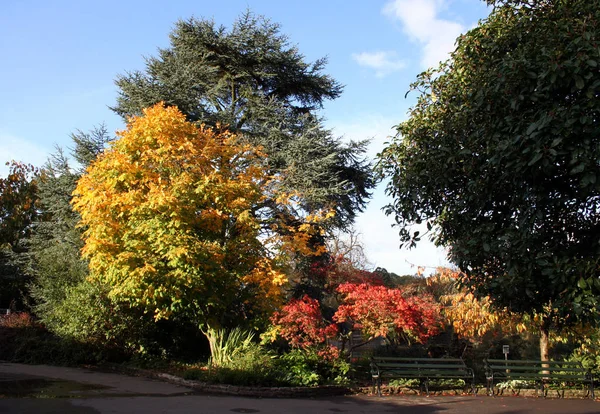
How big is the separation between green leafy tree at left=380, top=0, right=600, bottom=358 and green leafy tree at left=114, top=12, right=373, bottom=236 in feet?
35.5

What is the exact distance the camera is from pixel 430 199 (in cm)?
709

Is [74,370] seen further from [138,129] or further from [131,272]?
[138,129]

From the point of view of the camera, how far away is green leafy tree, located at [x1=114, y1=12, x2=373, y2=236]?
18.8 meters

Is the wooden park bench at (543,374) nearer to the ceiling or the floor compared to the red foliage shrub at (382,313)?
nearer to the floor

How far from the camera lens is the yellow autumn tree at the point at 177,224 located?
1213cm

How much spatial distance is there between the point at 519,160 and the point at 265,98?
17160 millimetres

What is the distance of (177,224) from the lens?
11.9 metres

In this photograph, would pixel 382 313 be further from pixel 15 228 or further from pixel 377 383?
pixel 15 228

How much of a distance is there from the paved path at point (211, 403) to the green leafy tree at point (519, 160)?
15.2 feet

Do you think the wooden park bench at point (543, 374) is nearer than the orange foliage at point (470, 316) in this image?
Yes

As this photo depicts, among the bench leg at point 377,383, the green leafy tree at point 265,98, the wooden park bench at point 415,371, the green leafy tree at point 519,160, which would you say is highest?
the green leafy tree at point 265,98

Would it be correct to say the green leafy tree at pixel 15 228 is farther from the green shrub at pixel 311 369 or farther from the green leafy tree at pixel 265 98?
the green shrub at pixel 311 369

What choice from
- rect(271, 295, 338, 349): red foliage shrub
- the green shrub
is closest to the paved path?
the green shrub

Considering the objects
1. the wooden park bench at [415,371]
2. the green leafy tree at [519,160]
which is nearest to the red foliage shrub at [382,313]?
the wooden park bench at [415,371]
